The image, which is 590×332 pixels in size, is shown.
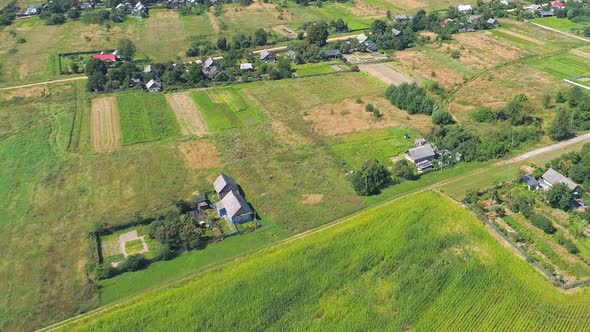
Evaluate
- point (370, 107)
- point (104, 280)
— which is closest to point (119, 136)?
point (104, 280)

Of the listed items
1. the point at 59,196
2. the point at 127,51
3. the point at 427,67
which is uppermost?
the point at 427,67

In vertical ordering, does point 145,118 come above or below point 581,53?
below

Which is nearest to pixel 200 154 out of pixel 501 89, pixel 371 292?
pixel 371 292

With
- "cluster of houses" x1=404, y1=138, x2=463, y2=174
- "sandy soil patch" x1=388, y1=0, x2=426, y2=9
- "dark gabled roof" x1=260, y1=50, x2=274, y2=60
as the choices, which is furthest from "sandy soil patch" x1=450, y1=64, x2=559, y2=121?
"sandy soil patch" x1=388, y1=0, x2=426, y2=9

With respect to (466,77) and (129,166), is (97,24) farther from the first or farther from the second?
(466,77)

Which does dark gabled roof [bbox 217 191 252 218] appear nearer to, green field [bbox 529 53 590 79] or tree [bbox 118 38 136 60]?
tree [bbox 118 38 136 60]

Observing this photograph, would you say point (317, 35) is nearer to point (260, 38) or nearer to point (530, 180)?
point (260, 38)
